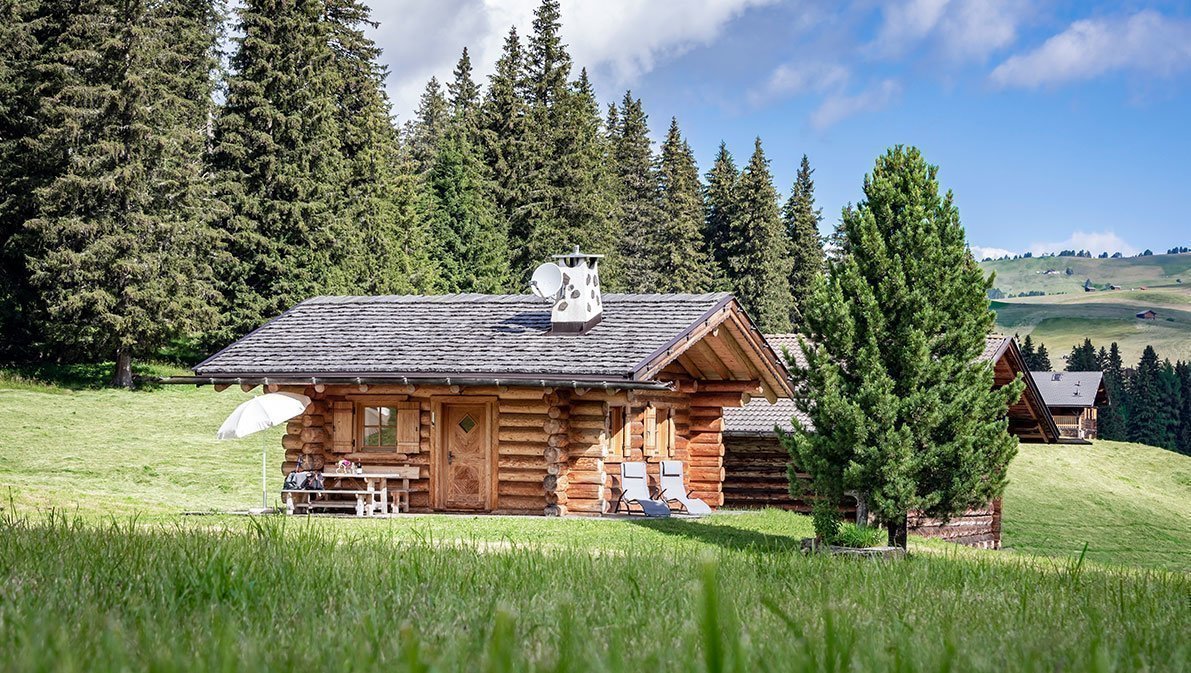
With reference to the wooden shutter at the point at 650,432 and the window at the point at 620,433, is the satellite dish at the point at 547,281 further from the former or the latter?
the wooden shutter at the point at 650,432

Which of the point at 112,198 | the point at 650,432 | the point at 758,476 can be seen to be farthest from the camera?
the point at 112,198

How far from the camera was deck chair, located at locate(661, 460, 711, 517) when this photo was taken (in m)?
26.2

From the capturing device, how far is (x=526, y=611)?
4.18m

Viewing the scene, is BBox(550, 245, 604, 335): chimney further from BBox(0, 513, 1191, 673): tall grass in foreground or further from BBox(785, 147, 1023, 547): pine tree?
BBox(0, 513, 1191, 673): tall grass in foreground

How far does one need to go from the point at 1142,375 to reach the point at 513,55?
7105cm

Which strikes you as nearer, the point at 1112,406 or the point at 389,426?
the point at 389,426

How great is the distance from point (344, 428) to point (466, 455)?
2721 millimetres

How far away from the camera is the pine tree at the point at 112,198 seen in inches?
1672

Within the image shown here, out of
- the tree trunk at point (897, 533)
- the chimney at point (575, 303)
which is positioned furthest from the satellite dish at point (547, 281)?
the tree trunk at point (897, 533)

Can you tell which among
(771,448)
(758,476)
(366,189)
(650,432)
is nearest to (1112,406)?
(366,189)

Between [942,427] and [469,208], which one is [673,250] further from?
[942,427]

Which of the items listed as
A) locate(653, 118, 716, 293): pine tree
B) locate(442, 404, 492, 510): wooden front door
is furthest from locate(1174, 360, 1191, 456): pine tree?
locate(442, 404, 492, 510): wooden front door

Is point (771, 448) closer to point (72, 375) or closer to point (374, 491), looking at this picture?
point (374, 491)

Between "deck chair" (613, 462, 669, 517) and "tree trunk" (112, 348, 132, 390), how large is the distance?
88.2 ft
